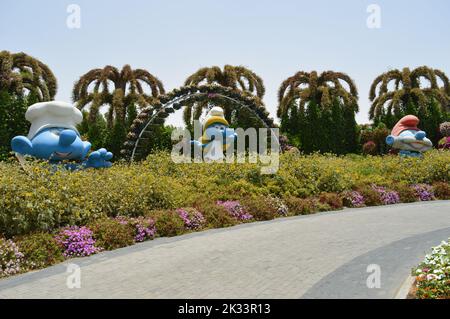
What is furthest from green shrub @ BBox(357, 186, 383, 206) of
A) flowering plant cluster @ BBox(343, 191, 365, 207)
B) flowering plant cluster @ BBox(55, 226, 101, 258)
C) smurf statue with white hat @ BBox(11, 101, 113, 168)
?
flowering plant cluster @ BBox(55, 226, 101, 258)

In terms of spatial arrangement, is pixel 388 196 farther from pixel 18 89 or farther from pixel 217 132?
pixel 18 89

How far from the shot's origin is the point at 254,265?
607cm

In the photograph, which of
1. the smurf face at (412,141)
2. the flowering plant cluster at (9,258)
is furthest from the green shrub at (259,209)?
the smurf face at (412,141)

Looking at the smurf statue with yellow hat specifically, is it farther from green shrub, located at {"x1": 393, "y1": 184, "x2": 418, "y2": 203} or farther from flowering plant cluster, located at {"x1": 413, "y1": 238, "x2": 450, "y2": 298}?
flowering plant cluster, located at {"x1": 413, "y1": 238, "x2": 450, "y2": 298}

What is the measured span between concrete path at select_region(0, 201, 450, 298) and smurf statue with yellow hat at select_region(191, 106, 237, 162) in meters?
7.10

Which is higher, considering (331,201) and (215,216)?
(215,216)

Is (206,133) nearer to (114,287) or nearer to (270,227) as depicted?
(270,227)

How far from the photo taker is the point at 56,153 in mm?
11812

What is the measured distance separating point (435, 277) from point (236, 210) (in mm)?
5789

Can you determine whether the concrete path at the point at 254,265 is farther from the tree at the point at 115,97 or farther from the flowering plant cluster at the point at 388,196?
the tree at the point at 115,97

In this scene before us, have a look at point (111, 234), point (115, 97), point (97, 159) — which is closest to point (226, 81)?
point (115, 97)

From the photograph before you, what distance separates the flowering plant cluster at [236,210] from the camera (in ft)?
32.6

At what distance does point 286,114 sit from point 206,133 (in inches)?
481

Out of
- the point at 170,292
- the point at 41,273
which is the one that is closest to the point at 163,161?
the point at 41,273
